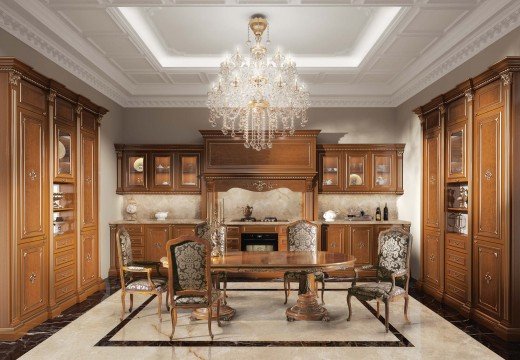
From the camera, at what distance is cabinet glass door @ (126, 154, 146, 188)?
26.2ft

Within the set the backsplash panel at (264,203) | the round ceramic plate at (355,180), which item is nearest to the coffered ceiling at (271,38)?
the round ceramic plate at (355,180)

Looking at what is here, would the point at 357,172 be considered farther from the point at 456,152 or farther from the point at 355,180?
the point at 456,152

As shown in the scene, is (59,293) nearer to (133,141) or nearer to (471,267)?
(133,141)

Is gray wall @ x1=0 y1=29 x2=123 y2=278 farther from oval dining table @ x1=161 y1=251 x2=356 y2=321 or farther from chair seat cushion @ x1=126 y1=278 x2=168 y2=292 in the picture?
oval dining table @ x1=161 y1=251 x2=356 y2=321

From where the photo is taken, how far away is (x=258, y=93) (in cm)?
509

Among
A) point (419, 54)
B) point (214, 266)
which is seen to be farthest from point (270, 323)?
point (419, 54)

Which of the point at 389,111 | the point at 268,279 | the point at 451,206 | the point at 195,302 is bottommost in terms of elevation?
the point at 268,279

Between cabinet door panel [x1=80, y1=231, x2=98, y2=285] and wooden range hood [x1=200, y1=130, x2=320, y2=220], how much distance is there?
2158 mm

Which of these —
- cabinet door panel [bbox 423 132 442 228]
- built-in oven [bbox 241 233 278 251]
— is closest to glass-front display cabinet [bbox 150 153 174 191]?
built-in oven [bbox 241 233 278 251]

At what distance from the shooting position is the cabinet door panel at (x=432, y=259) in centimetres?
596

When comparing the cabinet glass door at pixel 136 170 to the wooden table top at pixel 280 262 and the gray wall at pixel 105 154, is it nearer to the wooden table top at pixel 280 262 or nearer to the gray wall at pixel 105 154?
the gray wall at pixel 105 154

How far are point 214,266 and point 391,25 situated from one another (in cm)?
366

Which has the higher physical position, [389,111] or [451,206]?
[389,111]

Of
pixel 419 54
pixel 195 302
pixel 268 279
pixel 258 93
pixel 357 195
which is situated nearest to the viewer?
pixel 195 302
